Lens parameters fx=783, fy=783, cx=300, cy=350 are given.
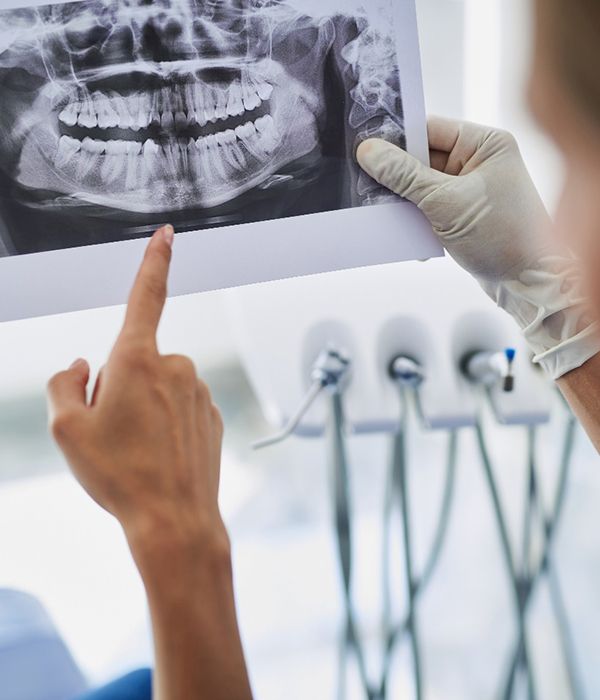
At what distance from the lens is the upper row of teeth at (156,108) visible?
844 mm

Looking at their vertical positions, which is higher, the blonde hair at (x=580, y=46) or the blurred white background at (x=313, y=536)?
the blonde hair at (x=580, y=46)

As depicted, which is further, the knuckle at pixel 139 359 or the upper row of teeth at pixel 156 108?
the upper row of teeth at pixel 156 108

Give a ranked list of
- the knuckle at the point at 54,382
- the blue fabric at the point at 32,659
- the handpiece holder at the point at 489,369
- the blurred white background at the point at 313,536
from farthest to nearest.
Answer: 1. the blurred white background at the point at 313,536
2. the handpiece holder at the point at 489,369
3. the blue fabric at the point at 32,659
4. the knuckle at the point at 54,382

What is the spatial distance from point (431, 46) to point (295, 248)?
1.14 metres

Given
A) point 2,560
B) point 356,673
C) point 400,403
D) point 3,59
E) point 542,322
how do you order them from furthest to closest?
point 2,560 < point 356,673 < point 400,403 < point 542,322 < point 3,59

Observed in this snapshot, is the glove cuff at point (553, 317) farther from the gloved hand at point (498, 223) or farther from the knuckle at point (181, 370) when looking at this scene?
the knuckle at point (181, 370)

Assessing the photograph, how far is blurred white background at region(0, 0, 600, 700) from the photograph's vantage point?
1.70m

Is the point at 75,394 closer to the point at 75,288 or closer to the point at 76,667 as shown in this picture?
the point at 75,288

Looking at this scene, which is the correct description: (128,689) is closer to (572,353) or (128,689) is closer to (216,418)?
(216,418)

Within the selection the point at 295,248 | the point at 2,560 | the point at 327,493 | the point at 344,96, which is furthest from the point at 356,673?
the point at 344,96

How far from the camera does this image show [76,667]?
85 centimetres

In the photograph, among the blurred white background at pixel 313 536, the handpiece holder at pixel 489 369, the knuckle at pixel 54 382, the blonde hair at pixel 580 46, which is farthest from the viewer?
the blurred white background at pixel 313 536

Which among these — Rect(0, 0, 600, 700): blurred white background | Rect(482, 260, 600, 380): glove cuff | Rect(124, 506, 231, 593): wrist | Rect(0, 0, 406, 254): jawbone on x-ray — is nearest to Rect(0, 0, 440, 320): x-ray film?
Rect(0, 0, 406, 254): jawbone on x-ray

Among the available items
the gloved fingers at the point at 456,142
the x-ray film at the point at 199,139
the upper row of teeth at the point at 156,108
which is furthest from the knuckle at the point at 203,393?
the gloved fingers at the point at 456,142
